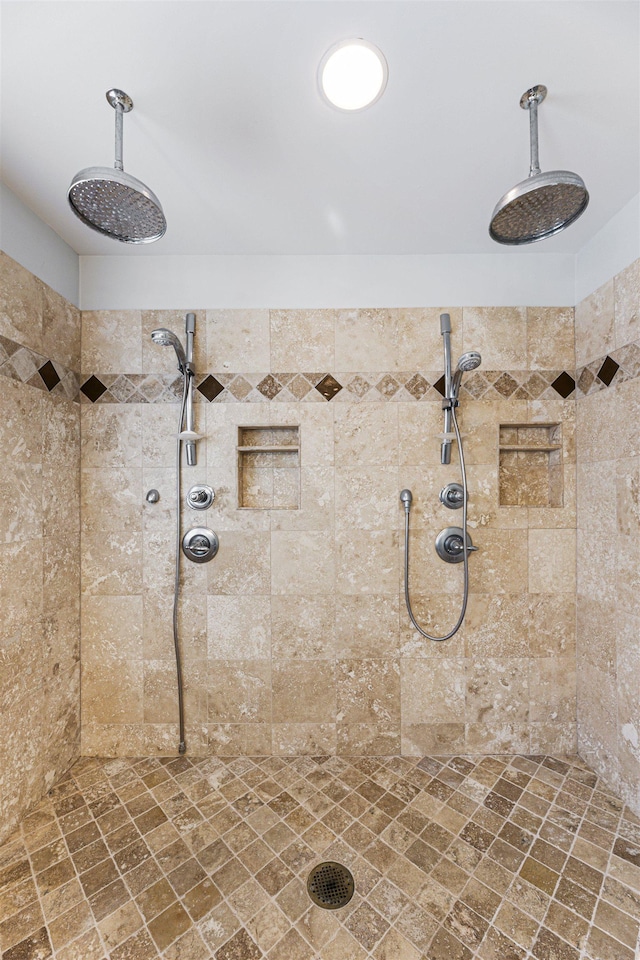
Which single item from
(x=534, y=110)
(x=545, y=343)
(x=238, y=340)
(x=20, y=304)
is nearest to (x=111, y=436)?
(x=20, y=304)

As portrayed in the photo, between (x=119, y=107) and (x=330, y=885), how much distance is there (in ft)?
7.63

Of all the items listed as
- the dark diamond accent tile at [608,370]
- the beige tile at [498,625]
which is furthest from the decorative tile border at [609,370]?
the beige tile at [498,625]

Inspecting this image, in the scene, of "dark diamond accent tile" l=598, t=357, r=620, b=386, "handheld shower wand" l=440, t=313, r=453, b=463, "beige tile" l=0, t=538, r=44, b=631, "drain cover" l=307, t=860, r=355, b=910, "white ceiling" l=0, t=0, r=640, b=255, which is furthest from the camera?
"handheld shower wand" l=440, t=313, r=453, b=463

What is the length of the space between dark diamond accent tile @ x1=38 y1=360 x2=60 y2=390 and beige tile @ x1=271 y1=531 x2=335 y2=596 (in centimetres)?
112

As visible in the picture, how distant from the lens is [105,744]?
177 cm

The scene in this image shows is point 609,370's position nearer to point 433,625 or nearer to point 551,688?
point 433,625

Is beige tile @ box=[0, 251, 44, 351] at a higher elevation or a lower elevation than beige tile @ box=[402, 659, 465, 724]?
higher

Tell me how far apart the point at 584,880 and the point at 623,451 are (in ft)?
4.69

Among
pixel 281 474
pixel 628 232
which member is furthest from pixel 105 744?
pixel 628 232

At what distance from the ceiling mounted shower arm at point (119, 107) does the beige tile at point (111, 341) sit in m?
0.81

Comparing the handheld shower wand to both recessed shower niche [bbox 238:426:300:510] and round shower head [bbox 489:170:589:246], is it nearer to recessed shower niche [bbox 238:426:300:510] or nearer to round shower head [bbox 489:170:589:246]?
round shower head [bbox 489:170:589:246]

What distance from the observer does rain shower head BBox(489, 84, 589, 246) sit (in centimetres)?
100

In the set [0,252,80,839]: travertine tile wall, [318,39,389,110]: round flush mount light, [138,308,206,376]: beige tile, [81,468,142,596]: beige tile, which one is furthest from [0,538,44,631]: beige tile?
[318,39,389,110]: round flush mount light

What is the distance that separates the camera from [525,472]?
188 centimetres
